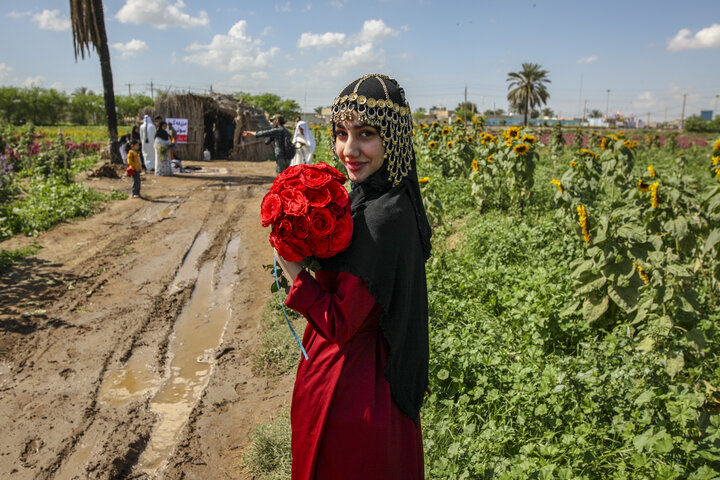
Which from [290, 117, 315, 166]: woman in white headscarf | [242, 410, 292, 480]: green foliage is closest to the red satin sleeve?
[242, 410, 292, 480]: green foliage

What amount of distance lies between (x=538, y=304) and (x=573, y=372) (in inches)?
49.6

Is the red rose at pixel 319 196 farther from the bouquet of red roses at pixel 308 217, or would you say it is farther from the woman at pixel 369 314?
the woman at pixel 369 314

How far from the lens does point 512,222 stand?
21.8 feet

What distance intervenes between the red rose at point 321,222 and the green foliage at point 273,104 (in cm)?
3876

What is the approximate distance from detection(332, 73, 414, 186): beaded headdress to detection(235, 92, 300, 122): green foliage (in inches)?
1517

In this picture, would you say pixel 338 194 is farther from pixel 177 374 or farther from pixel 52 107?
pixel 52 107

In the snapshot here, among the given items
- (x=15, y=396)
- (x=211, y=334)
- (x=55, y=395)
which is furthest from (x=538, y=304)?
(x=15, y=396)

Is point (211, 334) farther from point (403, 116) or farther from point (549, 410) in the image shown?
point (403, 116)

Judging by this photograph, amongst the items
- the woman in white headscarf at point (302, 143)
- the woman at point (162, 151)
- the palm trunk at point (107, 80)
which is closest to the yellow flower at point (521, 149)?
the woman in white headscarf at point (302, 143)

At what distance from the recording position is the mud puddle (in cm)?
336

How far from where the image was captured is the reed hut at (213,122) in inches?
723

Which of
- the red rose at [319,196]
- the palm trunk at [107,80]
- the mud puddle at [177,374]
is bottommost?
the mud puddle at [177,374]

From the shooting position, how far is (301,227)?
58.4 inches

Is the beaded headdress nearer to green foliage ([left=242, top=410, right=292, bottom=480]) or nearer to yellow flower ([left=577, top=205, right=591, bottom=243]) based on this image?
green foliage ([left=242, top=410, right=292, bottom=480])
